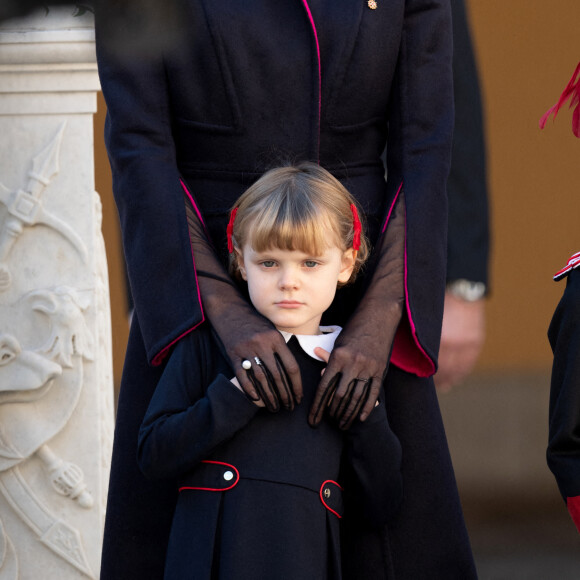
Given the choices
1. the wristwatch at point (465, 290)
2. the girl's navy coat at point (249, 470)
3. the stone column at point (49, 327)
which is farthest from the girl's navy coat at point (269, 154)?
the stone column at point (49, 327)

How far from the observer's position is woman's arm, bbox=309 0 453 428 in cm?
236

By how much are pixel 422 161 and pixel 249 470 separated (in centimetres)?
65

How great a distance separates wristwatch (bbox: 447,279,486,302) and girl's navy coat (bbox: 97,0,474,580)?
334 mm

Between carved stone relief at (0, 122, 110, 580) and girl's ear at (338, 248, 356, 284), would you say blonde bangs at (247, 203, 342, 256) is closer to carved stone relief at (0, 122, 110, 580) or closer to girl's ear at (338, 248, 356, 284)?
girl's ear at (338, 248, 356, 284)

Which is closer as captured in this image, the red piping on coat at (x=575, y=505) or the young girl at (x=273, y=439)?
the young girl at (x=273, y=439)

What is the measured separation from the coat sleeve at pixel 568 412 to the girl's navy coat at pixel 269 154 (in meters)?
0.20

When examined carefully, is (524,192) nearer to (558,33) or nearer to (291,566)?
(558,33)

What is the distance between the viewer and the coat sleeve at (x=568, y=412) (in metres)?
2.46

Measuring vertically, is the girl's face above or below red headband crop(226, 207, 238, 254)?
below

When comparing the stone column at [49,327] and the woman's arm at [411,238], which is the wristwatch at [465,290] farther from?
the stone column at [49,327]

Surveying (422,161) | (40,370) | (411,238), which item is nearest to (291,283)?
(411,238)

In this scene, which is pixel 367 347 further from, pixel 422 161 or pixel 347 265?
pixel 422 161

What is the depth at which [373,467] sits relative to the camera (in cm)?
240

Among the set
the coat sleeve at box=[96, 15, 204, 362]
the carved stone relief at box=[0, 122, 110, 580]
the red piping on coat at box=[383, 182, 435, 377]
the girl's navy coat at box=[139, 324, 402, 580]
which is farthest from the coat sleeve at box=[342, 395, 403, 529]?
the carved stone relief at box=[0, 122, 110, 580]
